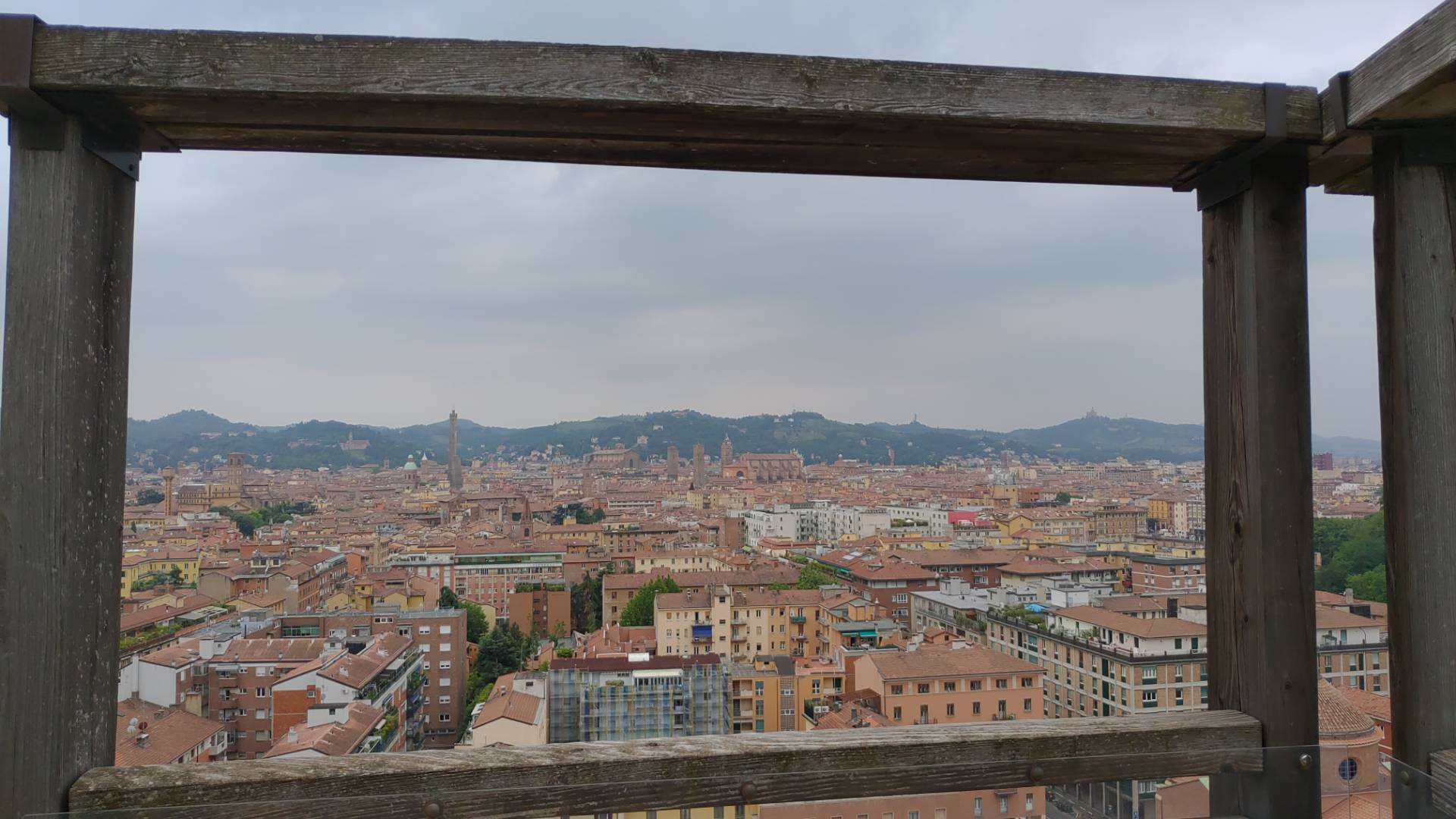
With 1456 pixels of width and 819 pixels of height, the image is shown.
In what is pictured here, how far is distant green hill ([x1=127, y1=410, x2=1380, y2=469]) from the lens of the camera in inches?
3095

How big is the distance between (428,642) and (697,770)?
20900mm

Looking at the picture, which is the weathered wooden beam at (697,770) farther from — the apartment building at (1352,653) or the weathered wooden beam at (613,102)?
the weathered wooden beam at (613,102)


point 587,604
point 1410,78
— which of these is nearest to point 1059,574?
point 587,604

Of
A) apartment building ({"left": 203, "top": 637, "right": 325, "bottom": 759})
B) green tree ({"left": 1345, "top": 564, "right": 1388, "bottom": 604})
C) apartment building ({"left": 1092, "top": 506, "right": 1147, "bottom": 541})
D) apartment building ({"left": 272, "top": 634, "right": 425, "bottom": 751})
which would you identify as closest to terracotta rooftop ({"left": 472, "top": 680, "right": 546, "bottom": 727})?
apartment building ({"left": 272, "top": 634, "right": 425, "bottom": 751})

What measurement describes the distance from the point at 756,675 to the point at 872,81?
1677 centimetres

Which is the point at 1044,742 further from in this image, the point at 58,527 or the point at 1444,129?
the point at 58,527

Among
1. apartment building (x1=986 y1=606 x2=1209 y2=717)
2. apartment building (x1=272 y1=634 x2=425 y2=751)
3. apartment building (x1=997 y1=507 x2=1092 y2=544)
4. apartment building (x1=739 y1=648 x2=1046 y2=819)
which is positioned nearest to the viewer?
apartment building (x1=986 y1=606 x2=1209 y2=717)

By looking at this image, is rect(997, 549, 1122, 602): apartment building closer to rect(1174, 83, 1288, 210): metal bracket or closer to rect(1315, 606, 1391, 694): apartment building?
rect(1315, 606, 1391, 694): apartment building

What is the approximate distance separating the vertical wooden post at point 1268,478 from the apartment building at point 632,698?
40.5 ft

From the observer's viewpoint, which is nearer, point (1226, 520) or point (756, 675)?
point (1226, 520)

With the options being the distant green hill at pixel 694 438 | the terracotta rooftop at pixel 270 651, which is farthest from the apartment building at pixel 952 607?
the distant green hill at pixel 694 438

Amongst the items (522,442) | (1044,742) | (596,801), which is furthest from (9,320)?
(522,442)

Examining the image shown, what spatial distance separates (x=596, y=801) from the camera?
783 millimetres

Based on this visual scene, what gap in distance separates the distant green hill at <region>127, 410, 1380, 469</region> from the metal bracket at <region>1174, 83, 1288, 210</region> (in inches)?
3243
